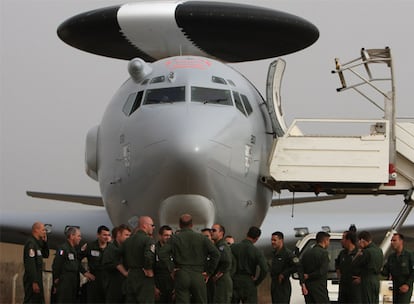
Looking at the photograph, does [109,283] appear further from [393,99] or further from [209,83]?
[393,99]

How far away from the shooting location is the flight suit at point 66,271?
50.6 feet

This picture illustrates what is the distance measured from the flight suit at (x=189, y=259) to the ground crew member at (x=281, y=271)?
230cm

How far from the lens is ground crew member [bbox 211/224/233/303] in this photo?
46.9 feet

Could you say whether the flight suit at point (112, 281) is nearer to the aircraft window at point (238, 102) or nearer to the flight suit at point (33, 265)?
the flight suit at point (33, 265)

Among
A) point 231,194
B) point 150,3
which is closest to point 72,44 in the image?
point 150,3

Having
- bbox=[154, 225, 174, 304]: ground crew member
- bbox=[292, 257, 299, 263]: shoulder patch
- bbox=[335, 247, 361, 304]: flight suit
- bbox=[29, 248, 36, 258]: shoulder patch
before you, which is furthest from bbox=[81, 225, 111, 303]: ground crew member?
bbox=[335, 247, 361, 304]: flight suit

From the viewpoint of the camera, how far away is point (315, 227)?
87.3 ft

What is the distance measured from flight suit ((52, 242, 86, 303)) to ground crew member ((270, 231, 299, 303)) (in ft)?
11.0

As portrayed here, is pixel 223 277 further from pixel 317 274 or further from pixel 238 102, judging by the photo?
pixel 238 102

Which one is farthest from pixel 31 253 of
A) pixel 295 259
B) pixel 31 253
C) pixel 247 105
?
pixel 247 105

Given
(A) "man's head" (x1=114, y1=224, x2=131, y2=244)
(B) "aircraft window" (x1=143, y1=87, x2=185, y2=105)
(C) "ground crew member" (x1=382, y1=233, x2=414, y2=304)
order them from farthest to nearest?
(B) "aircraft window" (x1=143, y1=87, x2=185, y2=105)
(C) "ground crew member" (x1=382, y1=233, x2=414, y2=304)
(A) "man's head" (x1=114, y1=224, x2=131, y2=244)

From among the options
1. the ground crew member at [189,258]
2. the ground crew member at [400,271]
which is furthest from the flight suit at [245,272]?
the ground crew member at [400,271]

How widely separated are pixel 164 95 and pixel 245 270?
399 centimetres

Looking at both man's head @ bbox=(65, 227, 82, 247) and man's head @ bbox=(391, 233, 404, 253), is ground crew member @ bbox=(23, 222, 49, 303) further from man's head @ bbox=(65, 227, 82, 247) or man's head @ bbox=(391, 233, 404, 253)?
man's head @ bbox=(391, 233, 404, 253)
